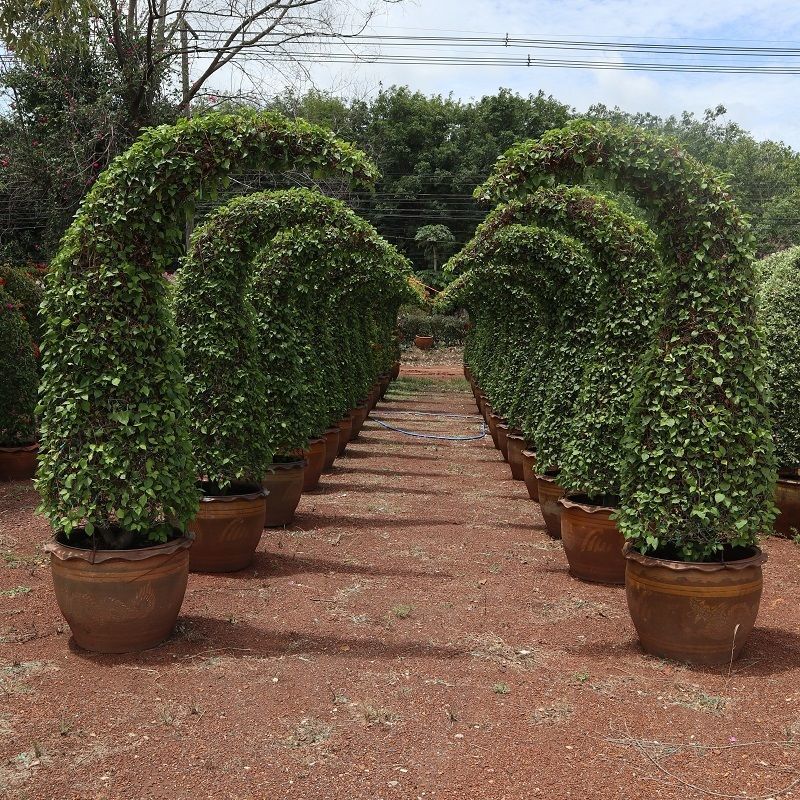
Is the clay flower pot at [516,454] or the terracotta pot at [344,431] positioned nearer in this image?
the clay flower pot at [516,454]

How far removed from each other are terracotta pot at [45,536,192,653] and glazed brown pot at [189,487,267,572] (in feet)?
5.50

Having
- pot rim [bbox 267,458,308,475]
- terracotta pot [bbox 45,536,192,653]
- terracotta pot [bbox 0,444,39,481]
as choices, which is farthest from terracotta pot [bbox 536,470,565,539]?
terracotta pot [bbox 0,444,39,481]

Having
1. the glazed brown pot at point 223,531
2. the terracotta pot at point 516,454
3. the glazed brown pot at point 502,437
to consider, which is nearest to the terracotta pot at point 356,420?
the glazed brown pot at point 502,437

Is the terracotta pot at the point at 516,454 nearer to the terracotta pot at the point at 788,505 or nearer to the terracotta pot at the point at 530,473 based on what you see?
the terracotta pot at the point at 530,473

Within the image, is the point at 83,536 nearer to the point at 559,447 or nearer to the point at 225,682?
the point at 225,682

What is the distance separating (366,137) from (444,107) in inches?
317

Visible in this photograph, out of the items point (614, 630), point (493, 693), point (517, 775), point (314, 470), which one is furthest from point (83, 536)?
point (314, 470)

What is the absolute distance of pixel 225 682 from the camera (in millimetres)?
4578

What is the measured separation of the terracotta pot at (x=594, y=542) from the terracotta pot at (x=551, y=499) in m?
1.31

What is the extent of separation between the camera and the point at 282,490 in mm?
8422

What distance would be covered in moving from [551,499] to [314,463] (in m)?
3.36

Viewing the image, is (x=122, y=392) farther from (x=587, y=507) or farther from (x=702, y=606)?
(x=587, y=507)

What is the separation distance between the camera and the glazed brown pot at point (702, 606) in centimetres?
483

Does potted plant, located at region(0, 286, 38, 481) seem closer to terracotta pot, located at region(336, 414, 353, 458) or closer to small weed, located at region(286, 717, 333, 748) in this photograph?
terracotta pot, located at region(336, 414, 353, 458)
